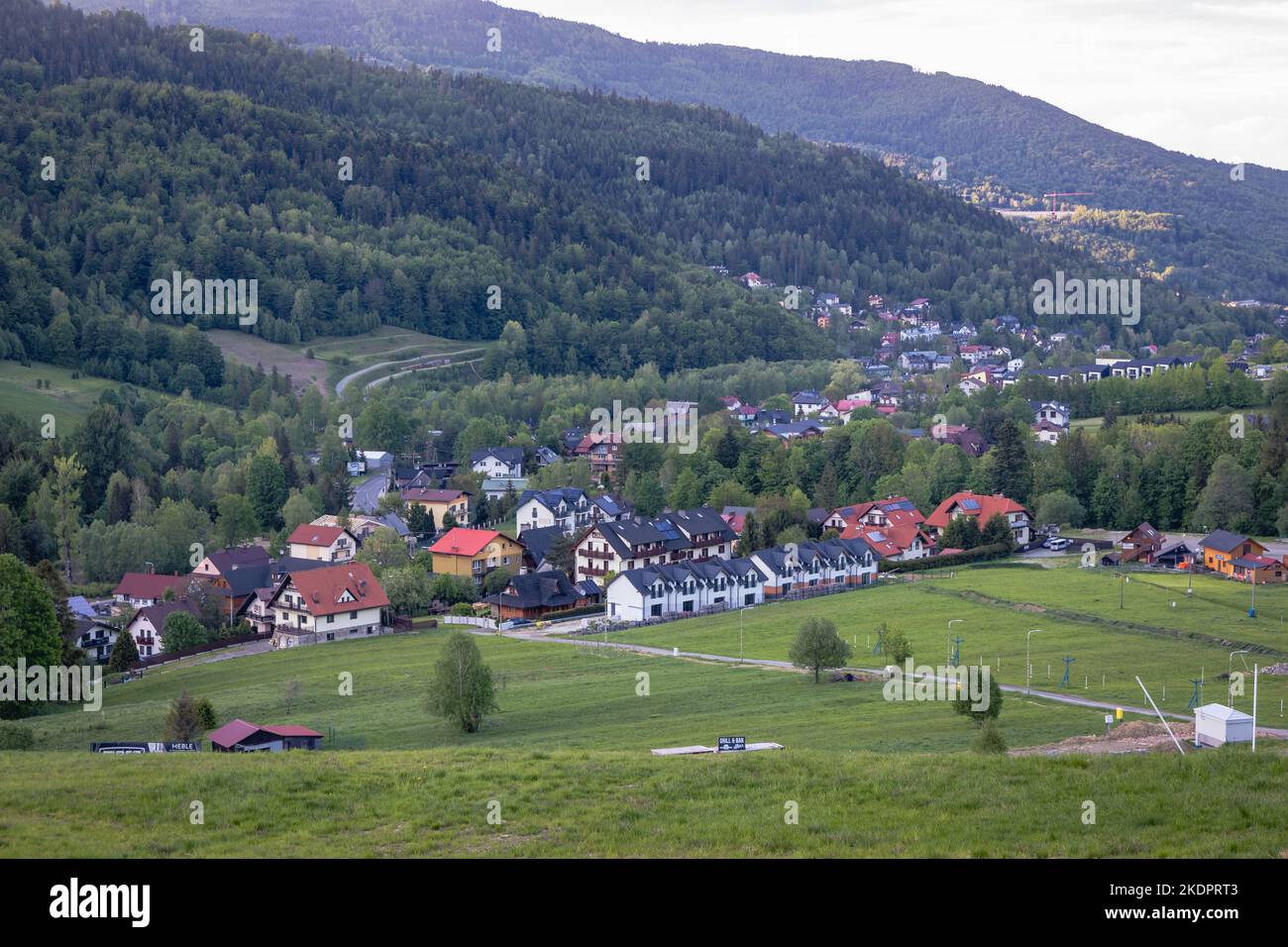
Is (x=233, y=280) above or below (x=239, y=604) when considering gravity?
above

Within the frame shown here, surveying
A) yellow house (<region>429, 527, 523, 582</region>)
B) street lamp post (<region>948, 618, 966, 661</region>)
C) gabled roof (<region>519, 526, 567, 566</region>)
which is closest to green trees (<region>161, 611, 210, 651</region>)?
yellow house (<region>429, 527, 523, 582</region>)

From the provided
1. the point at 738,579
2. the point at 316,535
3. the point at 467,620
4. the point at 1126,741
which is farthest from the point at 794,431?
the point at 1126,741

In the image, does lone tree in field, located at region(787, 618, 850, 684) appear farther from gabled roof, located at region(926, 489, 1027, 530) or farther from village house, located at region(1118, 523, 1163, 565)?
gabled roof, located at region(926, 489, 1027, 530)
